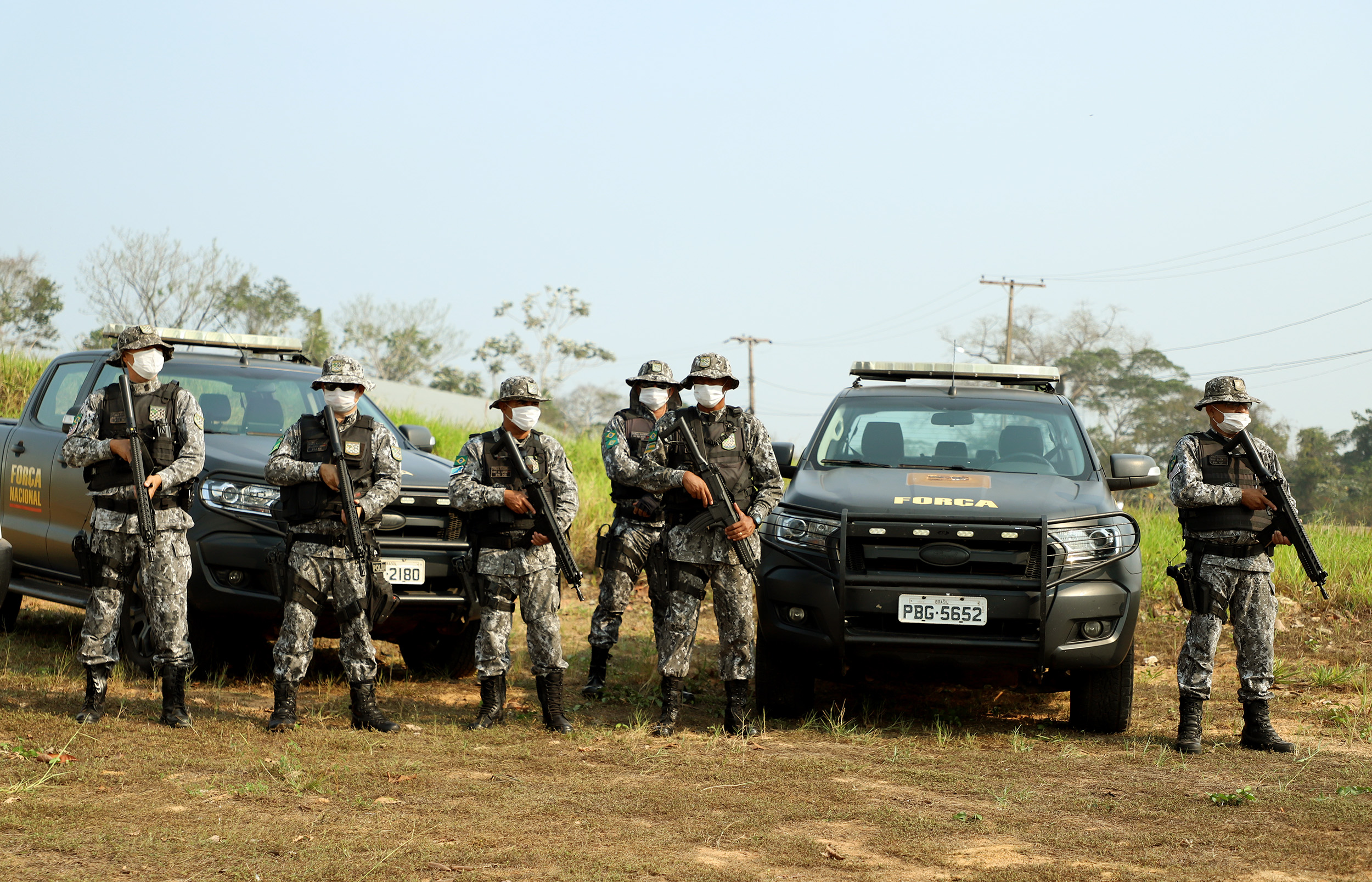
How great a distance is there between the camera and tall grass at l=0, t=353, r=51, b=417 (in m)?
18.0

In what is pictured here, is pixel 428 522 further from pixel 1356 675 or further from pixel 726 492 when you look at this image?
pixel 1356 675

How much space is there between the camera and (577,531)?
13203mm

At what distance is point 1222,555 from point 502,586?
3513 millimetres

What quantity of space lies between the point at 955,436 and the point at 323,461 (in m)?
3.44

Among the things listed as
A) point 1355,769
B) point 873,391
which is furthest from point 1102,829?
point 873,391

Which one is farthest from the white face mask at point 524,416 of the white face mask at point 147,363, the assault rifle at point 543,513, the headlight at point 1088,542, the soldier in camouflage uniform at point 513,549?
the headlight at point 1088,542

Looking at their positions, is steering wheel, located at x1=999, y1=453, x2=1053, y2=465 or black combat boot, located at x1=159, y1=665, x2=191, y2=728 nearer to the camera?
black combat boot, located at x1=159, y1=665, x2=191, y2=728

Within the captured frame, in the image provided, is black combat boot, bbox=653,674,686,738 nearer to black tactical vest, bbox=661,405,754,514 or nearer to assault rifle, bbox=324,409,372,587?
black tactical vest, bbox=661,405,754,514

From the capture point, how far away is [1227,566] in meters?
6.11

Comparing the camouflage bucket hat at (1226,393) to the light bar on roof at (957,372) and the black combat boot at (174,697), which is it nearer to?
the light bar on roof at (957,372)

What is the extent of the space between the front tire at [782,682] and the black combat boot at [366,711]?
6.10 ft

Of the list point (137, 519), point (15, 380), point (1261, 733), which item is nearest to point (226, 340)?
point (137, 519)

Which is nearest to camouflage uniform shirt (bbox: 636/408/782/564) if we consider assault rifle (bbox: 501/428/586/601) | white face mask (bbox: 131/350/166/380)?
assault rifle (bbox: 501/428/586/601)

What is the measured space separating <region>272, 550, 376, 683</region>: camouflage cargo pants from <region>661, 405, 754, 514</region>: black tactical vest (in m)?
1.58
